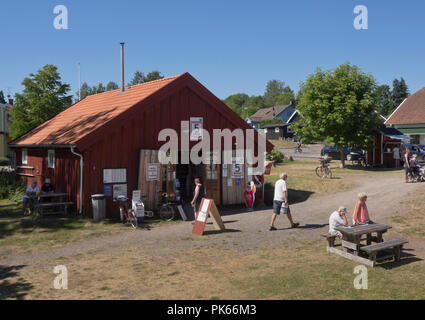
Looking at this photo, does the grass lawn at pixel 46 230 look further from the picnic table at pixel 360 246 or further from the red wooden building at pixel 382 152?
the red wooden building at pixel 382 152

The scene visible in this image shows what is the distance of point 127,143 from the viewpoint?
1474 centimetres

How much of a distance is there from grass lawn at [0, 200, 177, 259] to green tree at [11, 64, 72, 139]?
62.3 ft

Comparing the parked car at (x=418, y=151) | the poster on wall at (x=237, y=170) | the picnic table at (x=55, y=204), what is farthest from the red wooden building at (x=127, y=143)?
the parked car at (x=418, y=151)

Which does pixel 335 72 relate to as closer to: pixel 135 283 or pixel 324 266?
pixel 324 266

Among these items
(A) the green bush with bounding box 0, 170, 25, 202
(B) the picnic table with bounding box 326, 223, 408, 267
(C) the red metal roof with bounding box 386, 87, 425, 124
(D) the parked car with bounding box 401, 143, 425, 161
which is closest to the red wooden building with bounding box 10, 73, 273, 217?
(A) the green bush with bounding box 0, 170, 25, 202

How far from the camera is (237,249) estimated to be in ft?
33.0

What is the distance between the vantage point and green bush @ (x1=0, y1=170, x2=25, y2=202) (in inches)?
711

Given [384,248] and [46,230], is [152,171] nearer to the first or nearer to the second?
[46,230]

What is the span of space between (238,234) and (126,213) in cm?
432

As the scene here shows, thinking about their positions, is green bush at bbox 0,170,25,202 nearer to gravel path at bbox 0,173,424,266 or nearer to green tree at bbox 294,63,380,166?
gravel path at bbox 0,173,424,266

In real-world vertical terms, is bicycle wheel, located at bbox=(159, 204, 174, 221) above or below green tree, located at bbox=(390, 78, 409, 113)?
below

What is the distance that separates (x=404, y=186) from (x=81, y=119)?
15920 millimetres

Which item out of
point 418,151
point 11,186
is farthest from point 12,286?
point 418,151

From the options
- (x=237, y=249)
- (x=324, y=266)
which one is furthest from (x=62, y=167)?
(x=324, y=266)
